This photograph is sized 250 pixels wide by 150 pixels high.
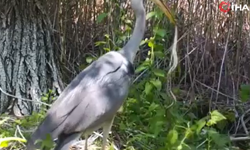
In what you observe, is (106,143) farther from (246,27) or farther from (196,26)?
(246,27)

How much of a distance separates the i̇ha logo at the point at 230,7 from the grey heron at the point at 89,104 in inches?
52.6

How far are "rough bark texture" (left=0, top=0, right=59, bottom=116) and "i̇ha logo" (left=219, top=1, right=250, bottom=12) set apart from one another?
1.71 meters

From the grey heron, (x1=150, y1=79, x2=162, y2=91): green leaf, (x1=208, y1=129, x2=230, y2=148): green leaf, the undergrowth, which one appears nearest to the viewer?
the grey heron

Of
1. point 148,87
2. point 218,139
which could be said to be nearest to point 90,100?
point 148,87

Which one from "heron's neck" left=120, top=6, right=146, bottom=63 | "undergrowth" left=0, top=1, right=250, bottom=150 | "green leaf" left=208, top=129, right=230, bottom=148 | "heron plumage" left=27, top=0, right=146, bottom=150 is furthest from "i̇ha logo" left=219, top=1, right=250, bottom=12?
"green leaf" left=208, top=129, right=230, bottom=148

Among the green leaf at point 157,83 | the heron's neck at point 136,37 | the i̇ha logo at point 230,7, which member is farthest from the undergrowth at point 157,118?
the i̇ha logo at point 230,7

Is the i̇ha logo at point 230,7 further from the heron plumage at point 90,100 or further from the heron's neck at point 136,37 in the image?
the heron plumage at point 90,100

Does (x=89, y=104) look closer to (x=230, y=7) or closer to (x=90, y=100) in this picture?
(x=90, y=100)

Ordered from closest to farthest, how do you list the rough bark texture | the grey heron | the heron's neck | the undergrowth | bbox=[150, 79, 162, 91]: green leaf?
the grey heron → the undergrowth → bbox=[150, 79, 162, 91]: green leaf → the heron's neck → the rough bark texture

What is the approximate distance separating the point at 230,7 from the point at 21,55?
2045 millimetres

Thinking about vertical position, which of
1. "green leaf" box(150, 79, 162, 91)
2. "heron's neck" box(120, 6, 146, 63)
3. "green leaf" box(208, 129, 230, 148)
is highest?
"heron's neck" box(120, 6, 146, 63)

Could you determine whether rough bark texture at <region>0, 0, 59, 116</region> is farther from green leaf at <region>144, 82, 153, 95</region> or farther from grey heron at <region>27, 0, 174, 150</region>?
green leaf at <region>144, 82, 153, 95</region>

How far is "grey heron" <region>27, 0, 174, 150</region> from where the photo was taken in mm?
2938

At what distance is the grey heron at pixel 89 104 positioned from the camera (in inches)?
116
